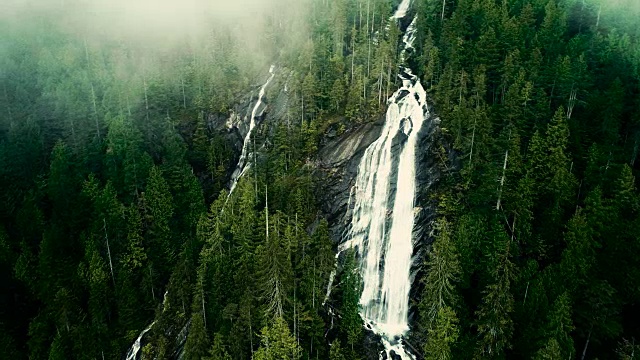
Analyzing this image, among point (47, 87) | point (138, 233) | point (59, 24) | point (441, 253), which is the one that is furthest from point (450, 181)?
point (59, 24)

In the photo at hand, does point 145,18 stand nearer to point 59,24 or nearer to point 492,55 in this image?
point 59,24

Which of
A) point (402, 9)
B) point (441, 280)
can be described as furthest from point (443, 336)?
point (402, 9)

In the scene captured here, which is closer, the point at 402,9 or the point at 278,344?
the point at 278,344

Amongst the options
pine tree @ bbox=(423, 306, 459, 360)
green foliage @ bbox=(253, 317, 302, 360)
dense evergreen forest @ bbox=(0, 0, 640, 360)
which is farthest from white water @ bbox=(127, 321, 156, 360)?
pine tree @ bbox=(423, 306, 459, 360)

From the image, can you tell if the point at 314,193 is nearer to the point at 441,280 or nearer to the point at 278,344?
the point at 441,280

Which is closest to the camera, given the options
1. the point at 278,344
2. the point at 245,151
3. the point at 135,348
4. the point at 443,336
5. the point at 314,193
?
the point at 443,336
